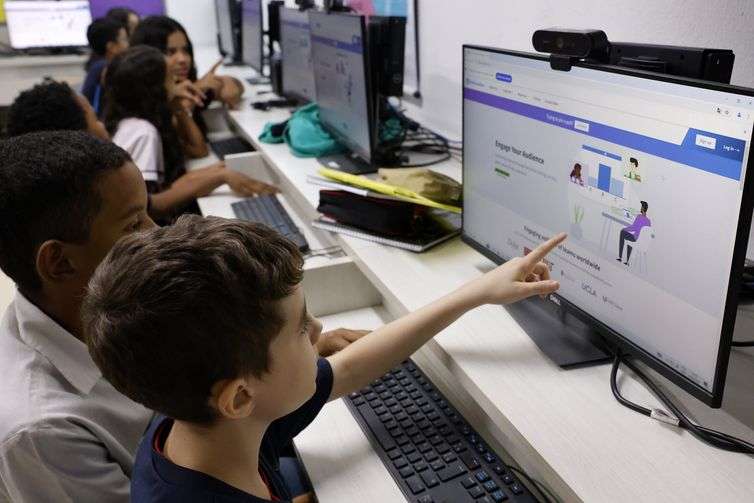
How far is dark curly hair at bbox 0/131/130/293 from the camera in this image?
2.80 ft

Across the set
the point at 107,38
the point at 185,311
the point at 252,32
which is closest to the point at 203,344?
the point at 185,311

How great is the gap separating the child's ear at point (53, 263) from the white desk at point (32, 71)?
3.80m

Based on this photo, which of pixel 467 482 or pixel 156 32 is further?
pixel 156 32

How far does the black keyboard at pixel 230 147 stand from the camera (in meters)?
2.57

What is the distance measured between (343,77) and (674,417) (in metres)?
1.31

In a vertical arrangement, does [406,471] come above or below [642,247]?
below

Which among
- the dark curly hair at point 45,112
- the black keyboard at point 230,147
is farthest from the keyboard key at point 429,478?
the black keyboard at point 230,147

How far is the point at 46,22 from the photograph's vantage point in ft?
14.6

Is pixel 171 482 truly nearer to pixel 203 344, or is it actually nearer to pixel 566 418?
pixel 203 344

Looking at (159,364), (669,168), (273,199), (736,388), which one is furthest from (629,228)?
(273,199)

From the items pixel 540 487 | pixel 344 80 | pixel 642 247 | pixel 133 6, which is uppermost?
pixel 133 6

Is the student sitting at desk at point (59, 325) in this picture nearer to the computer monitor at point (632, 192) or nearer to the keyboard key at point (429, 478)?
the keyboard key at point (429, 478)

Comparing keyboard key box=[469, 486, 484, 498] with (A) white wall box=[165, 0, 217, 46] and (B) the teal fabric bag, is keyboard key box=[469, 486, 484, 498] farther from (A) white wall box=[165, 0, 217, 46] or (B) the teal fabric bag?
(A) white wall box=[165, 0, 217, 46]

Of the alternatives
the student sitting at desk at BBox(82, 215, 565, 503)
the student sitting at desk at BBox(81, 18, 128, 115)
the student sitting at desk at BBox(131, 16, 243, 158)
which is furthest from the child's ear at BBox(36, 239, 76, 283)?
the student sitting at desk at BBox(81, 18, 128, 115)
